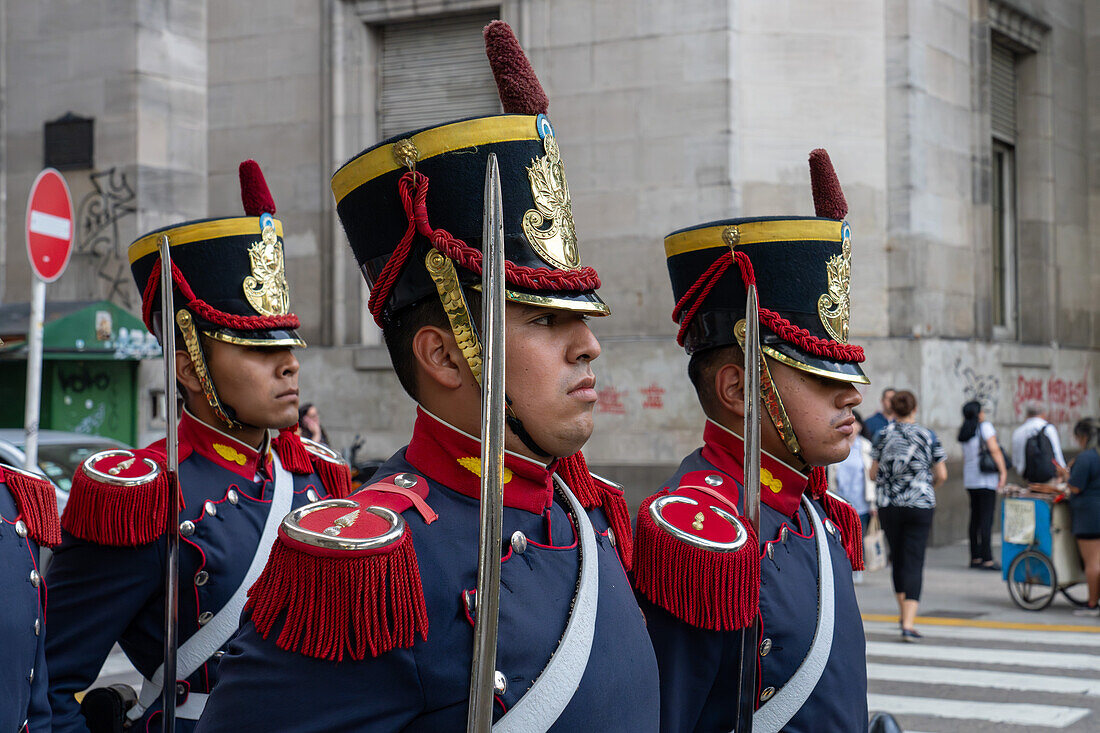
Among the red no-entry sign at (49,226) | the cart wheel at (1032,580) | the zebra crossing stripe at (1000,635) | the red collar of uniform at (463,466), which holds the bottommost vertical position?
the zebra crossing stripe at (1000,635)

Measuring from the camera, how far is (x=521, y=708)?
6.60 ft

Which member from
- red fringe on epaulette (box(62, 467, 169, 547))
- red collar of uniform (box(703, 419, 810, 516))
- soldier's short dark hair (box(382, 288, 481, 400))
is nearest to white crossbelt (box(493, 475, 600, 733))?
soldier's short dark hair (box(382, 288, 481, 400))

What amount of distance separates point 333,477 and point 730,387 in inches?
59.7

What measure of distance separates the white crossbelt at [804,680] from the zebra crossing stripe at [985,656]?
6083 millimetres

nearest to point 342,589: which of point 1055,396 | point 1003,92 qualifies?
point 1055,396

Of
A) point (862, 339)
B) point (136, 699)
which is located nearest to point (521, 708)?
point (136, 699)

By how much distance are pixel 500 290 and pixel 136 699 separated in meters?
2.14

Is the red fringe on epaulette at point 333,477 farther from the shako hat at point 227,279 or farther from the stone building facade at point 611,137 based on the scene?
the stone building facade at point 611,137

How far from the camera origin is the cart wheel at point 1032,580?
10.7 metres

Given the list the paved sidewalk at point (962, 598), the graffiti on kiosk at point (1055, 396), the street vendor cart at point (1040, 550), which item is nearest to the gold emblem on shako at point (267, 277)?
the paved sidewalk at point (962, 598)

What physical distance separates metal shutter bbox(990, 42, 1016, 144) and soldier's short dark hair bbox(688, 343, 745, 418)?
16036 mm

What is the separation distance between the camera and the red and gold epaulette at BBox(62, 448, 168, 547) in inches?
133

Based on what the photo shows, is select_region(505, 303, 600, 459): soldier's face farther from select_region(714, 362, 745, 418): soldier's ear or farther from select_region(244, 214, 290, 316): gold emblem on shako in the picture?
select_region(244, 214, 290, 316): gold emblem on shako

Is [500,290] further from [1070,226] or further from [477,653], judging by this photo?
[1070,226]
